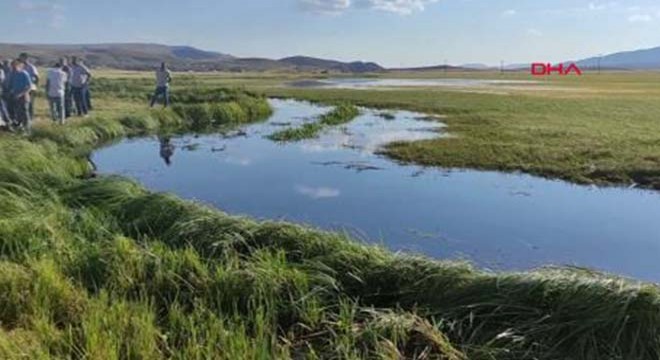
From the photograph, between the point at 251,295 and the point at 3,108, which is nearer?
the point at 251,295

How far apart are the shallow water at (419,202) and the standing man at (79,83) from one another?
3625mm

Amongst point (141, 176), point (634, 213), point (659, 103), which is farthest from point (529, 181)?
point (659, 103)

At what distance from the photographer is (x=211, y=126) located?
27.0 m

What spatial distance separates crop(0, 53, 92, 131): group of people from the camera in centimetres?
1759

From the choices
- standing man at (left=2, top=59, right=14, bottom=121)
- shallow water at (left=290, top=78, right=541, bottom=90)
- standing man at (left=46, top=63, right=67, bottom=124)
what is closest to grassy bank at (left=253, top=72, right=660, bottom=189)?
standing man at (left=46, top=63, right=67, bottom=124)

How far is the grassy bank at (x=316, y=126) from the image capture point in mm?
23019

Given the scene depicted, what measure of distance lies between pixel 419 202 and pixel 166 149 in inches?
393

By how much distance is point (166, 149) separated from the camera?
2025 centimetres

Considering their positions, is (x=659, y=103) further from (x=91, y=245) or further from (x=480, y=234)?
(x=91, y=245)

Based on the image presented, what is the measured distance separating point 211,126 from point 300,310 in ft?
71.1

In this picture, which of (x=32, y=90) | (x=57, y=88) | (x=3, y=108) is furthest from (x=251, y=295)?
(x=57, y=88)

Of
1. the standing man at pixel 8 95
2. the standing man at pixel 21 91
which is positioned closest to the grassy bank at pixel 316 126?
the standing man at pixel 21 91

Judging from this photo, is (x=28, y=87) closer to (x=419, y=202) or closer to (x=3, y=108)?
(x=3, y=108)

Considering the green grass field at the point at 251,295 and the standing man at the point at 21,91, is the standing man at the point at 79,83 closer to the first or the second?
the standing man at the point at 21,91
